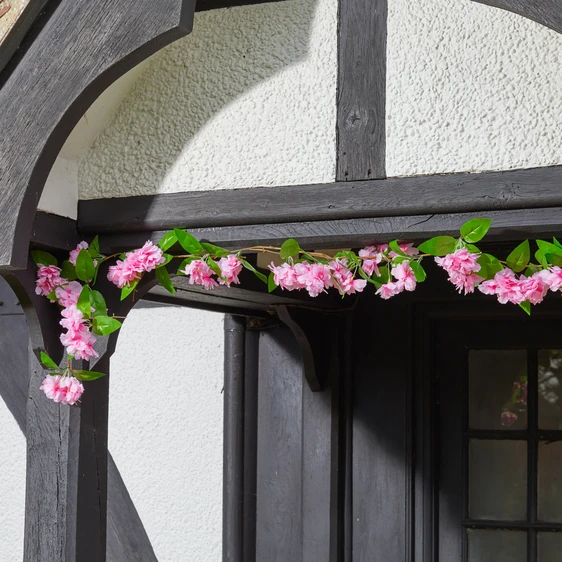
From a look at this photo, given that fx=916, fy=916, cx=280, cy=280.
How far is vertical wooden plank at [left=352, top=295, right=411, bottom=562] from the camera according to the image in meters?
3.62

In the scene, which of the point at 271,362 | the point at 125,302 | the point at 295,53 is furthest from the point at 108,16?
the point at 271,362

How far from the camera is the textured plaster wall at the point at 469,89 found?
6.79 feet

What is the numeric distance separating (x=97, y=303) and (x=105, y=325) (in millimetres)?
79

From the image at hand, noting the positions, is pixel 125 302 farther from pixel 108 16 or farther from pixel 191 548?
pixel 191 548

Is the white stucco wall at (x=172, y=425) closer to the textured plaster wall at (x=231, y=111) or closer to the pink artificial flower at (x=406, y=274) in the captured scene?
the textured plaster wall at (x=231, y=111)

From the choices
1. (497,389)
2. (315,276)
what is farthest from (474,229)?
(497,389)

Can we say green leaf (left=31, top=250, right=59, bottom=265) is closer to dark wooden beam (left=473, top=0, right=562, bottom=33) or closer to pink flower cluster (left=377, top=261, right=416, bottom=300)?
pink flower cluster (left=377, top=261, right=416, bottom=300)

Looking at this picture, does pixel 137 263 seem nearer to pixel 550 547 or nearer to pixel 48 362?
pixel 48 362

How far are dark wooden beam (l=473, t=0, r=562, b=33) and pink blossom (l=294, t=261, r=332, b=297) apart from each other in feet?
2.43

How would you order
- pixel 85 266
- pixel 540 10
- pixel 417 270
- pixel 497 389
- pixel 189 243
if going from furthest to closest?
pixel 497 389, pixel 85 266, pixel 189 243, pixel 417 270, pixel 540 10

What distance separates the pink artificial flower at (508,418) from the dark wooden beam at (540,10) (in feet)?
6.48

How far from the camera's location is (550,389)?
3547mm

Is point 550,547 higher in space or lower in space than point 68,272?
lower

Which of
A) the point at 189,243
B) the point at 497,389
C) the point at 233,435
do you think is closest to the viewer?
the point at 189,243
